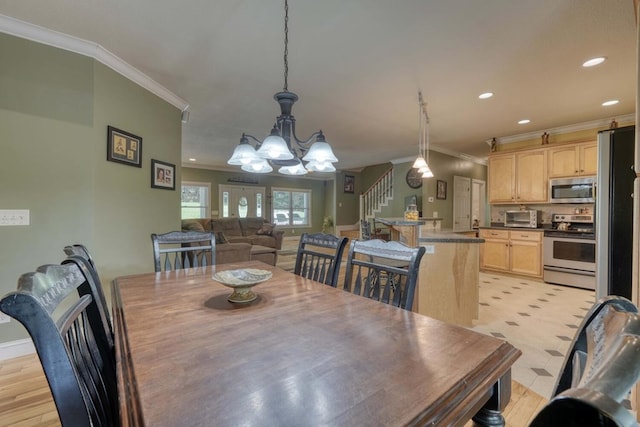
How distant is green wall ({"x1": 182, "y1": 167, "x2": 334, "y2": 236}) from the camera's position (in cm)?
836

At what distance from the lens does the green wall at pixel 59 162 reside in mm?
2156

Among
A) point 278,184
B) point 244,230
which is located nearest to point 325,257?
point 244,230

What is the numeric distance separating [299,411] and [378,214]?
748cm

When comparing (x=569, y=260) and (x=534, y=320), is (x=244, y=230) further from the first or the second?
(x=569, y=260)

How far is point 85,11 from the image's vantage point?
193 centimetres

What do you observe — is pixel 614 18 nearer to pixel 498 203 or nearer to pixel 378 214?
pixel 498 203

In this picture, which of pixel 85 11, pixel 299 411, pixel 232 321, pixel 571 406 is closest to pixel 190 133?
pixel 85 11

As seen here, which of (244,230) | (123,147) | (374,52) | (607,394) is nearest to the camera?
(607,394)

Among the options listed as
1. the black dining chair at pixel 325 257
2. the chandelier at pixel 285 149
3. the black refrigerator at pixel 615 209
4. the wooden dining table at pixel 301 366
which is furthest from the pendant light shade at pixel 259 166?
the black refrigerator at pixel 615 209

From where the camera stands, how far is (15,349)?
2.25m

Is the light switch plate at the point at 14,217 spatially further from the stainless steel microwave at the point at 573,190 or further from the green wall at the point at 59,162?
the stainless steel microwave at the point at 573,190

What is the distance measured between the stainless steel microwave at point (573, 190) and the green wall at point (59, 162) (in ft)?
19.8

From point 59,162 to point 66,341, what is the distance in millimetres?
2304

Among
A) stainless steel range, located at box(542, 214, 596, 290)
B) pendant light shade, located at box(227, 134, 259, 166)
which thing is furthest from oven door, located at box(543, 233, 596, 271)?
pendant light shade, located at box(227, 134, 259, 166)
